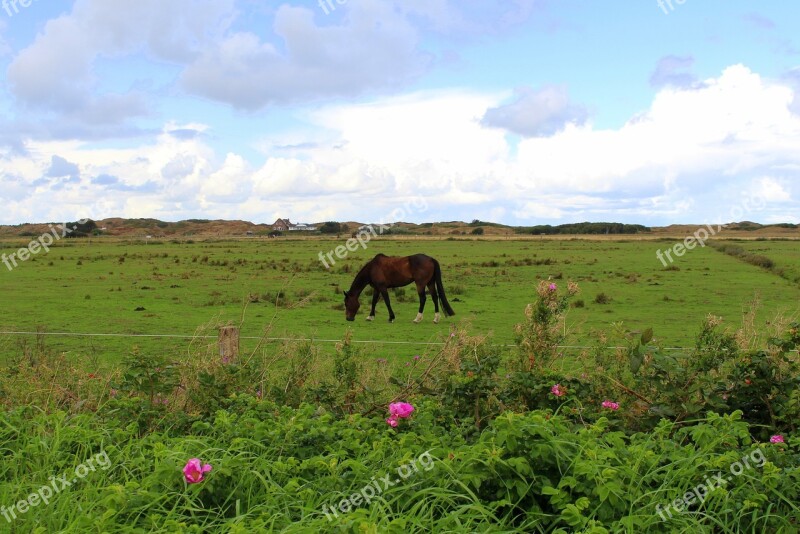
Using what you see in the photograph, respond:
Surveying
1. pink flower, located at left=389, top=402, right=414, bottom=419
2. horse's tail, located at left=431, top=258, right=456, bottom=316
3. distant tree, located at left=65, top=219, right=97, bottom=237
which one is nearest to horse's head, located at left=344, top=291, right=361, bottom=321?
horse's tail, located at left=431, top=258, right=456, bottom=316

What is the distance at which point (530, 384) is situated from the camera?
5.27 metres

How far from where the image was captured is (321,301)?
21844 mm

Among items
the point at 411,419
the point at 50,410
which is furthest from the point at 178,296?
the point at 411,419

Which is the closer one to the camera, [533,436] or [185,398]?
[533,436]

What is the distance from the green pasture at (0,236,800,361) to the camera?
14.9 meters

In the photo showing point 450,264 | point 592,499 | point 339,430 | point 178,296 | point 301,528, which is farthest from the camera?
point 450,264

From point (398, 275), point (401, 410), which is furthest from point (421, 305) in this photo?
point (401, 410)

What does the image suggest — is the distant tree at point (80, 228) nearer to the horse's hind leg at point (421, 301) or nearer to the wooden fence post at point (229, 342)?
the horse's hind leg at point (421, 301)

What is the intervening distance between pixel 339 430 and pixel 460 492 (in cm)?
109

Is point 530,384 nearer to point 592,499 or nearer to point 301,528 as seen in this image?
point 592,499
